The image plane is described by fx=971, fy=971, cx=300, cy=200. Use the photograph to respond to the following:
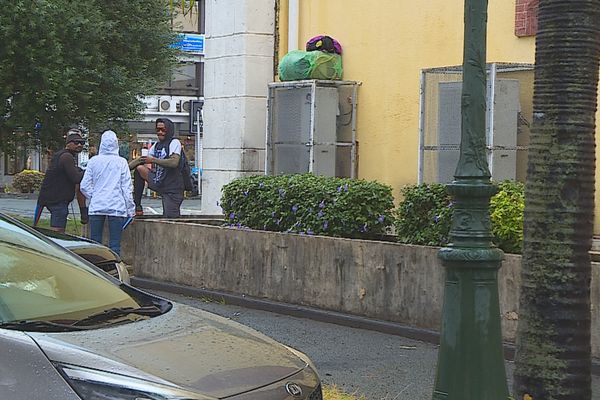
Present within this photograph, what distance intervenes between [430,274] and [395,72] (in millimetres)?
5198

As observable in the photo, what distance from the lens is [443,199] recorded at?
9.42 m

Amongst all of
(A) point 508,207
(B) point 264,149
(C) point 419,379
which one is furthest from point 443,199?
(B) point 264,149

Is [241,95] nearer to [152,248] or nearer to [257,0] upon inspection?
[257,0]

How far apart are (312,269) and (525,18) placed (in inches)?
170

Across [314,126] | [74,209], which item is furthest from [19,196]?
[314,126]

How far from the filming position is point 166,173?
12.7 metres

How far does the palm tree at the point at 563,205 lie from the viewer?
5.11 m

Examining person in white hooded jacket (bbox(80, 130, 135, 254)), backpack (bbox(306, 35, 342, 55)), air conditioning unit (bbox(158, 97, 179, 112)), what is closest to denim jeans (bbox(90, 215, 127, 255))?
person in white hooded jacket (bbox(80, 130, 135, 254))

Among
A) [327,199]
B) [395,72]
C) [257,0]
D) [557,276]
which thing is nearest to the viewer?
[557,276]

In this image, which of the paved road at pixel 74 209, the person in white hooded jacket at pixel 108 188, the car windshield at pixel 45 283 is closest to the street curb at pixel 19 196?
the paved road at pixel 74 209

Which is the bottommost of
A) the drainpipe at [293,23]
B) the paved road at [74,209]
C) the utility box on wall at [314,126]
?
the paved road at [74,209]

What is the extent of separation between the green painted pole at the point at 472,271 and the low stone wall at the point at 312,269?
2.86m

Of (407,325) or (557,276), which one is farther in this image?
(407,325)

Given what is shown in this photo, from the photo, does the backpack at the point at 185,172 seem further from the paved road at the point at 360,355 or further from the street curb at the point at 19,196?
the street curb at the point at 19,196
